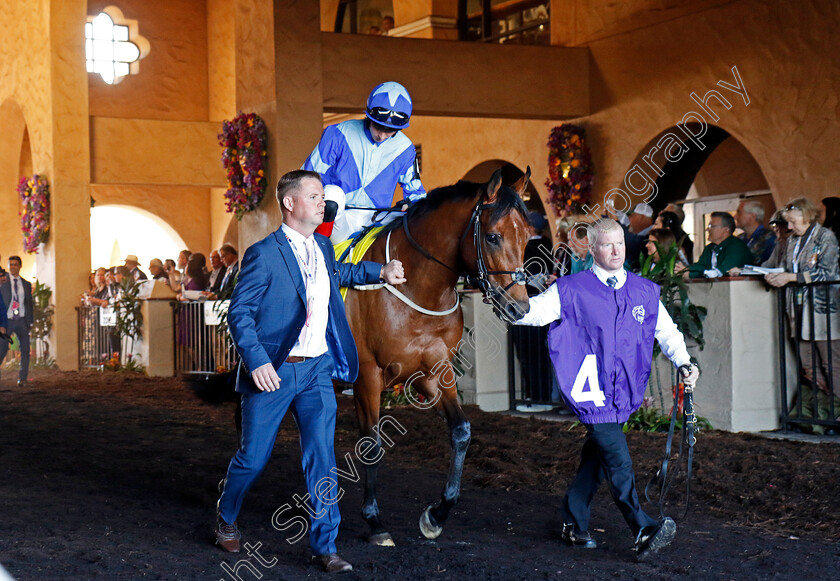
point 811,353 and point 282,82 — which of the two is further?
point 282,82

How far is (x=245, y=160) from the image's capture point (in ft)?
41.2

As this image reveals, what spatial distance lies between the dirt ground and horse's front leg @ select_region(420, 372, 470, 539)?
9 cm

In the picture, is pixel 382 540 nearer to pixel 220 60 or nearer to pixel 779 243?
pixel 779 243

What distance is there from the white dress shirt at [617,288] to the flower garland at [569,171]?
394 inches

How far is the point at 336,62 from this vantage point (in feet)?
43.4

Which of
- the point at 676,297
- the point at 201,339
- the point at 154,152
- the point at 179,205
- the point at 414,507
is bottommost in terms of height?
the point at 414,507

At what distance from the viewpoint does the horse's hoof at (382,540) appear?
4984mm

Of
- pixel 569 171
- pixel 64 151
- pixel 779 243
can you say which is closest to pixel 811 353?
pixel 779 243

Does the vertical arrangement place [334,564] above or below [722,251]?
below

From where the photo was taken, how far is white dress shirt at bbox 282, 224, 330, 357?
4.55 metres

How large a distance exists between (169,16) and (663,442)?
62.7 feet

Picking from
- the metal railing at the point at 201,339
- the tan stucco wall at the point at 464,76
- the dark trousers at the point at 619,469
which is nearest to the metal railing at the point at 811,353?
the dark trousers at the point at 619,469

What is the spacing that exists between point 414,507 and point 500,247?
1.96m

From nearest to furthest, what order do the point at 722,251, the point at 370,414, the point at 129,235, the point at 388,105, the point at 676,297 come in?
the point at 370,414 < the point at 388,105 < the point at 676,297 < the point at 722,251 < the point at 129,235
